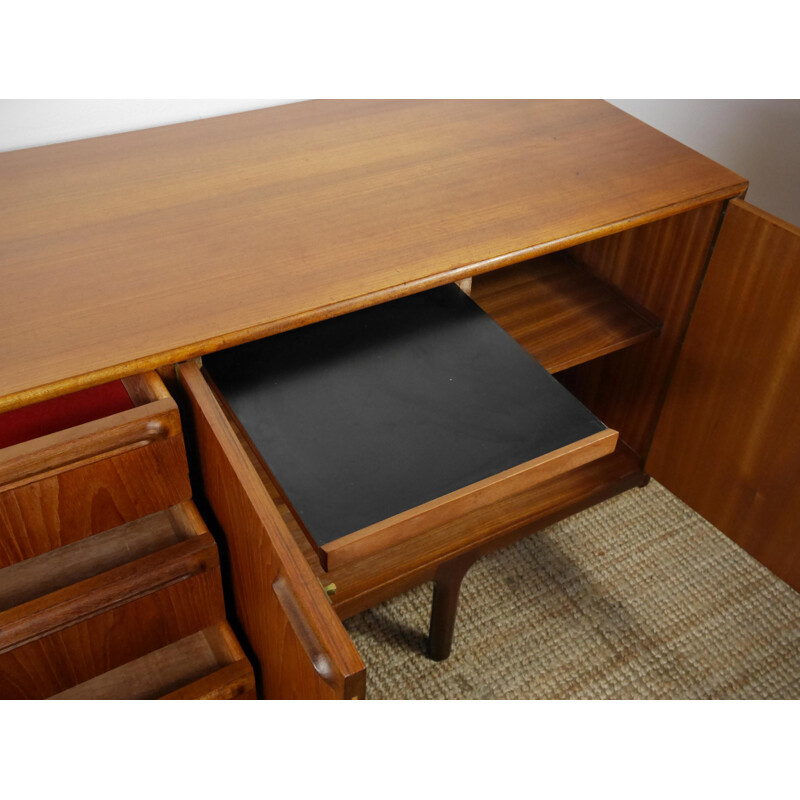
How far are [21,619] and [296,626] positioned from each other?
23 centimetres

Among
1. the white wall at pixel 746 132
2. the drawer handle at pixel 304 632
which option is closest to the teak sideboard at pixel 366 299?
the drawer handle at pixel 304 632

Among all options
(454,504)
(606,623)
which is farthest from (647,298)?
(454,504)

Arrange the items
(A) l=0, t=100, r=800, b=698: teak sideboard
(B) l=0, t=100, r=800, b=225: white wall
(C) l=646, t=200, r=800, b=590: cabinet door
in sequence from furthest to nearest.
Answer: (B) l=0, t=100, r=800, b=225: white wall → (C) l=646, t=200, r=800, b=590: cabinet door → (A) l=0, t=100, r=800, b=698: teak sideboard

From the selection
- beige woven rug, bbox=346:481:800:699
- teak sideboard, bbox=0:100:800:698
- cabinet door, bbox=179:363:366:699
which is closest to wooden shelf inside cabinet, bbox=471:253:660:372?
teak sideboard, bbox=0:100:800:698

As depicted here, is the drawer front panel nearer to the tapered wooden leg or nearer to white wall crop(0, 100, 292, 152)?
the tapered wooden leg

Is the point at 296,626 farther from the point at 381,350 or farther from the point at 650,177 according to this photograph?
the point at 650,177

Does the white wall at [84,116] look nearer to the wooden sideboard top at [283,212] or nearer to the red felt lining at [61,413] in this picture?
the wooden sideboard top at [283,212]

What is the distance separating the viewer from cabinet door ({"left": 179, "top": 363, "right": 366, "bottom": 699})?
49 centimetres

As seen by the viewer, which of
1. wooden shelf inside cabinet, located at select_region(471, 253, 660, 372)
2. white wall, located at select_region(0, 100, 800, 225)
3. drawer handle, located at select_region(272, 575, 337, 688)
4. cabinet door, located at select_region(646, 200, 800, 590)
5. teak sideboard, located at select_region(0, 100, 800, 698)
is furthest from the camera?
white wall, located at select_region(0, 100, 800, 225)

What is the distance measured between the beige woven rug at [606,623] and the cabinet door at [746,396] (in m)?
0.11

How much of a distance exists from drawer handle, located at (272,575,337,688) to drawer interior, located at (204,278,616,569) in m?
0.05

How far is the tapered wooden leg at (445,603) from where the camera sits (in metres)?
0.92

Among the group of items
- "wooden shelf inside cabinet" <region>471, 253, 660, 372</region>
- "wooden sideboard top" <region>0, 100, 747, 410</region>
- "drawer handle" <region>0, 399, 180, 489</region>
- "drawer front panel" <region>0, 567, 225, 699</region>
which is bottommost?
"drawer front panel" <region>0, 567, 225, 699</region>
